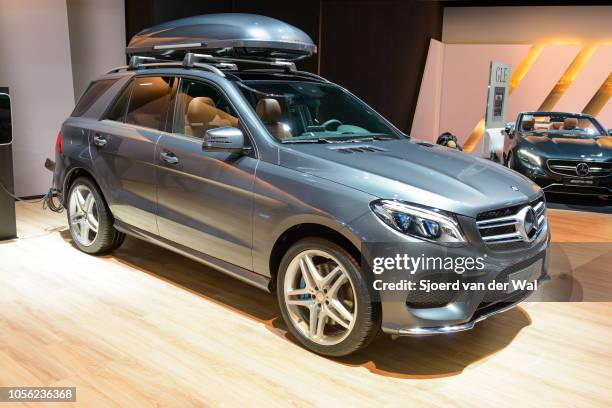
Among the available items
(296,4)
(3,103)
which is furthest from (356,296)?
(296,4)

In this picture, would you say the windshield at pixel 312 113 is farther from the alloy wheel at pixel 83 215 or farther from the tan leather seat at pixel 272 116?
the alloy wheel at pixel 83 215

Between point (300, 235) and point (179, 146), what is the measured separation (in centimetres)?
111

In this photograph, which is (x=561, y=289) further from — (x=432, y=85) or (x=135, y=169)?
(x=432, y=85)

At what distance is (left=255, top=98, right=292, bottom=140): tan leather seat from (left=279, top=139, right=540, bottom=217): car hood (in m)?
0.19

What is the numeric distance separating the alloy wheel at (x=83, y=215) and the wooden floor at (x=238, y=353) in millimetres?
522

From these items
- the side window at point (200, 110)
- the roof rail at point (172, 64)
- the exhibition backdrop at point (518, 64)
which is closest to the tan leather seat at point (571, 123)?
the exhibition backdrop at point (518, 64)

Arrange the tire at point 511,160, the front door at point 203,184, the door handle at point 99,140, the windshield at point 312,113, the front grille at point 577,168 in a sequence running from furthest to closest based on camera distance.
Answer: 1. the tire at point 511,160
2. the front grille at point 577,168
3. the door handle at point 99,140
4. the windshield at point 312,113
5. the front door at point 203,184

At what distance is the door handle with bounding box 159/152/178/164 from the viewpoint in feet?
12.5

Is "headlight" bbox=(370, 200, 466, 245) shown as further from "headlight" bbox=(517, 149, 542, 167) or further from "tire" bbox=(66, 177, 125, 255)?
"headlight" bbox=(517, 149, 542, 167)

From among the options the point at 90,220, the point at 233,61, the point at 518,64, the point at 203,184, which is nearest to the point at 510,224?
the point at 203,184

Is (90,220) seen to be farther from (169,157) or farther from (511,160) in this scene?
(511,160)

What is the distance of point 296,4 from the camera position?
25.9ft

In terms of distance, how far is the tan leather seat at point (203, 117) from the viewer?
3691 mm

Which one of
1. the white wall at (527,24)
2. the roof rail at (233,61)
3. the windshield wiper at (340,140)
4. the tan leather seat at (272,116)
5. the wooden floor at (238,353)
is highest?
Result: the white wall at (527,24)
